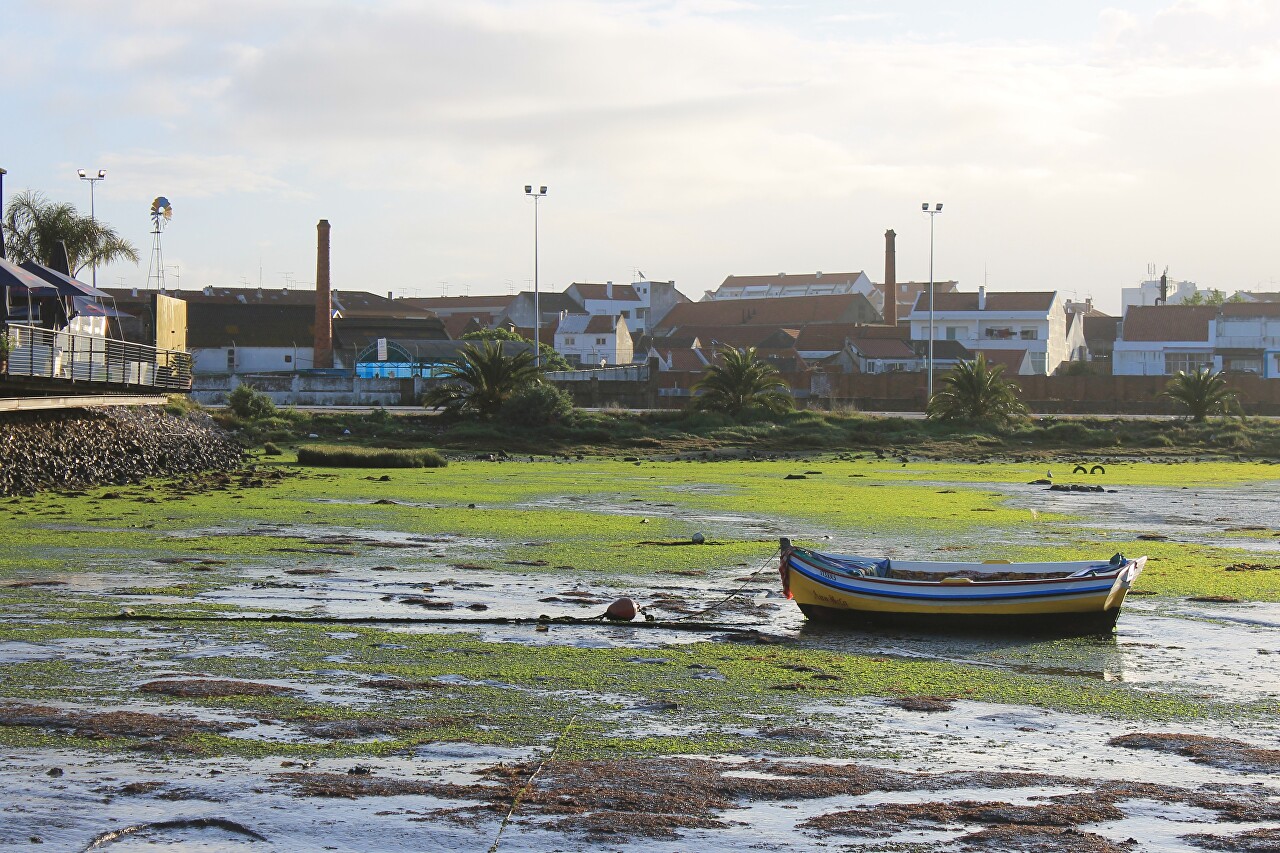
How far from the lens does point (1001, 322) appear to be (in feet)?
322

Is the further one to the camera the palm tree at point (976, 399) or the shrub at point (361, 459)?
the palm tree at point (976, 399)

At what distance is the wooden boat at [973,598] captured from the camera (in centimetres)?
1319

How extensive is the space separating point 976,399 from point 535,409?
16732 millimetres

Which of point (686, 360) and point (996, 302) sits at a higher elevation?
point (996, 302)

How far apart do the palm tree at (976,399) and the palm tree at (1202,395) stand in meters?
7.34

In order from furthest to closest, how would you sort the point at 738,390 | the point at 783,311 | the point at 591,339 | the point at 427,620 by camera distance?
the point at 783,311, the point at 591,339, the point at 738,390, the point at 427,620

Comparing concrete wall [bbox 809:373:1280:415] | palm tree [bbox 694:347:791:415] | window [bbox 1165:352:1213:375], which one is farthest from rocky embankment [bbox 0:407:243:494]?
window [bbox 1165:352:1213:375]

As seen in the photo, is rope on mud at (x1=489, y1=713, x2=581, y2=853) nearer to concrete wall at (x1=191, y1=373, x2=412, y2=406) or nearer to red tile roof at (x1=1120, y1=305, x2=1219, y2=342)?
concrete wall at (x1=191, y1=373, x2=412, y2=406)

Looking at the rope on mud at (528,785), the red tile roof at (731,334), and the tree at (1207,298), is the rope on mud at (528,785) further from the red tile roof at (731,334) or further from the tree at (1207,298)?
the tree at (1207,298)

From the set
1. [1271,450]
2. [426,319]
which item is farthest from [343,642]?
[426,319]

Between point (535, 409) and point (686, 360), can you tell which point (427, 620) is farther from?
point (686, 360)

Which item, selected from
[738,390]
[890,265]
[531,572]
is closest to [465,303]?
[890,265]

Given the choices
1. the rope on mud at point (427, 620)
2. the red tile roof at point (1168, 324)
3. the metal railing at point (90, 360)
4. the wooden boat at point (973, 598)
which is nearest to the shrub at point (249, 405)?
the metal railing at point (90, 360)

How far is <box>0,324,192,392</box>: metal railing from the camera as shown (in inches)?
1045
